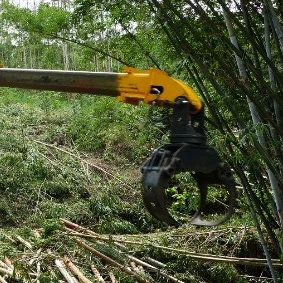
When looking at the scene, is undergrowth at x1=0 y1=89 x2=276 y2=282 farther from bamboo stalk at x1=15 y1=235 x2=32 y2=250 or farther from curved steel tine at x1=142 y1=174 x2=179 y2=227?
curved steel tine at x1=142 y1=174 x2=179 y2=227

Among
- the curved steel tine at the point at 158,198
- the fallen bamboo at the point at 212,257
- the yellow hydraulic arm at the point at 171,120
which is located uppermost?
the yellow hydraulic arm at the point at 171,120

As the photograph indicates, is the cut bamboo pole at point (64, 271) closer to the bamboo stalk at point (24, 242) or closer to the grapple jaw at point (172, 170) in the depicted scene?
the bamboo stalk at point (24, 242)

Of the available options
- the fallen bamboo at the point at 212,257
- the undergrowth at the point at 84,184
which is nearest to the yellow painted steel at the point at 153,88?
the undergrowth at the point at 84,184

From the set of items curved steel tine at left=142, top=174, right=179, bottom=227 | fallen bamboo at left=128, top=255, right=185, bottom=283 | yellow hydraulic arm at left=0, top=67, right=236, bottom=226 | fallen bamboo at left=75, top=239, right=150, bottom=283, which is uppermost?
yellow hydraulic arm at left=0, top=67, right=236, bottom=226

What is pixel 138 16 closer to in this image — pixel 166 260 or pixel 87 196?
pixel 166 260

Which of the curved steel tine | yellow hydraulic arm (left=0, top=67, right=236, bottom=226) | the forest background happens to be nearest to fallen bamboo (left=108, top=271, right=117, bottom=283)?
the forest background

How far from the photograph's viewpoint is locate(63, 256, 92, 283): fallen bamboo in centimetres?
359

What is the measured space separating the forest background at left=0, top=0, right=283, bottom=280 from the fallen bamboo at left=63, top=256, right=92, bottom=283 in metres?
1.17

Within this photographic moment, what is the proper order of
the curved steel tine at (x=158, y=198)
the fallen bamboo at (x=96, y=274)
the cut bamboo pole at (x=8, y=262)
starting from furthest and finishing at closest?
the cut bamboo pole at (x=8, y=262) → the fallen bamboo at (x=96, y=274) → the curved steel tine at (x=158, y=198)

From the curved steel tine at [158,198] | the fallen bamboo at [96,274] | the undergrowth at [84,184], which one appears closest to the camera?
the curved steel tine at [158,198]

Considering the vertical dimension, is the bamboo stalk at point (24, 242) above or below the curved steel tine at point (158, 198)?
below

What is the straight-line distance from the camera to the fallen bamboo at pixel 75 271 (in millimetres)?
3592

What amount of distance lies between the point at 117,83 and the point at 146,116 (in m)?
2.74

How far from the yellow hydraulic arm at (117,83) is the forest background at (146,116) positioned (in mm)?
326
